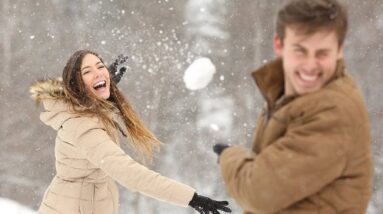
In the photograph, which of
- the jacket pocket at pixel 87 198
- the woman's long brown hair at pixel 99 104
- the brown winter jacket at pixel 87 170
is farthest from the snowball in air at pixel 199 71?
the jacket pocket at pixel 87 198

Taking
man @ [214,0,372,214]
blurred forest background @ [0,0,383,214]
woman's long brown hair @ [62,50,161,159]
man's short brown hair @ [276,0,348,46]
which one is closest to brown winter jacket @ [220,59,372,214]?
man @ [214,0,372,214]

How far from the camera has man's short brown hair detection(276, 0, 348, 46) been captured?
1.42m

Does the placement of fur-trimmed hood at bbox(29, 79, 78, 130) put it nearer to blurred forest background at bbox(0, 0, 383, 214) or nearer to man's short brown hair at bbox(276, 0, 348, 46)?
man's short brown hair at bbox(276, 0, 348, 46)

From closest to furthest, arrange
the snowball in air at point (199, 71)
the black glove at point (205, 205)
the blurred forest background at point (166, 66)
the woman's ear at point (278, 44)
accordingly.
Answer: the woman's ear at point (278, 44) < the black glove at point (205, 205) < the blurred forest background at point (166, 66) < the snowball in air at point (199, 71)

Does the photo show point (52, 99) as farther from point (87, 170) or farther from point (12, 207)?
point (12, 207)

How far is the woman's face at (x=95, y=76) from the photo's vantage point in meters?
3.30

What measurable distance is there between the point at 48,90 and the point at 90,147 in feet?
1.70

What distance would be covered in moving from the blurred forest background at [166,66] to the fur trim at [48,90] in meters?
4.71

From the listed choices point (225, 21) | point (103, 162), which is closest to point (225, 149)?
point (103, 162)

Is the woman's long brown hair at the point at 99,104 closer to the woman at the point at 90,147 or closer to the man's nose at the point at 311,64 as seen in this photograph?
the woman at the point at 90,147

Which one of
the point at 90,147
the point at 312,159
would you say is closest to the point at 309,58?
the point at 312,159

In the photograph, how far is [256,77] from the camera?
161 cm

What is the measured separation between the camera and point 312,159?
141 cm

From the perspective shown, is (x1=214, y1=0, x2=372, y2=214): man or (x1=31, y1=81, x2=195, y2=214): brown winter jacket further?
(x1=31, y1=81, x2=195, y2=214): brown winter jacket
